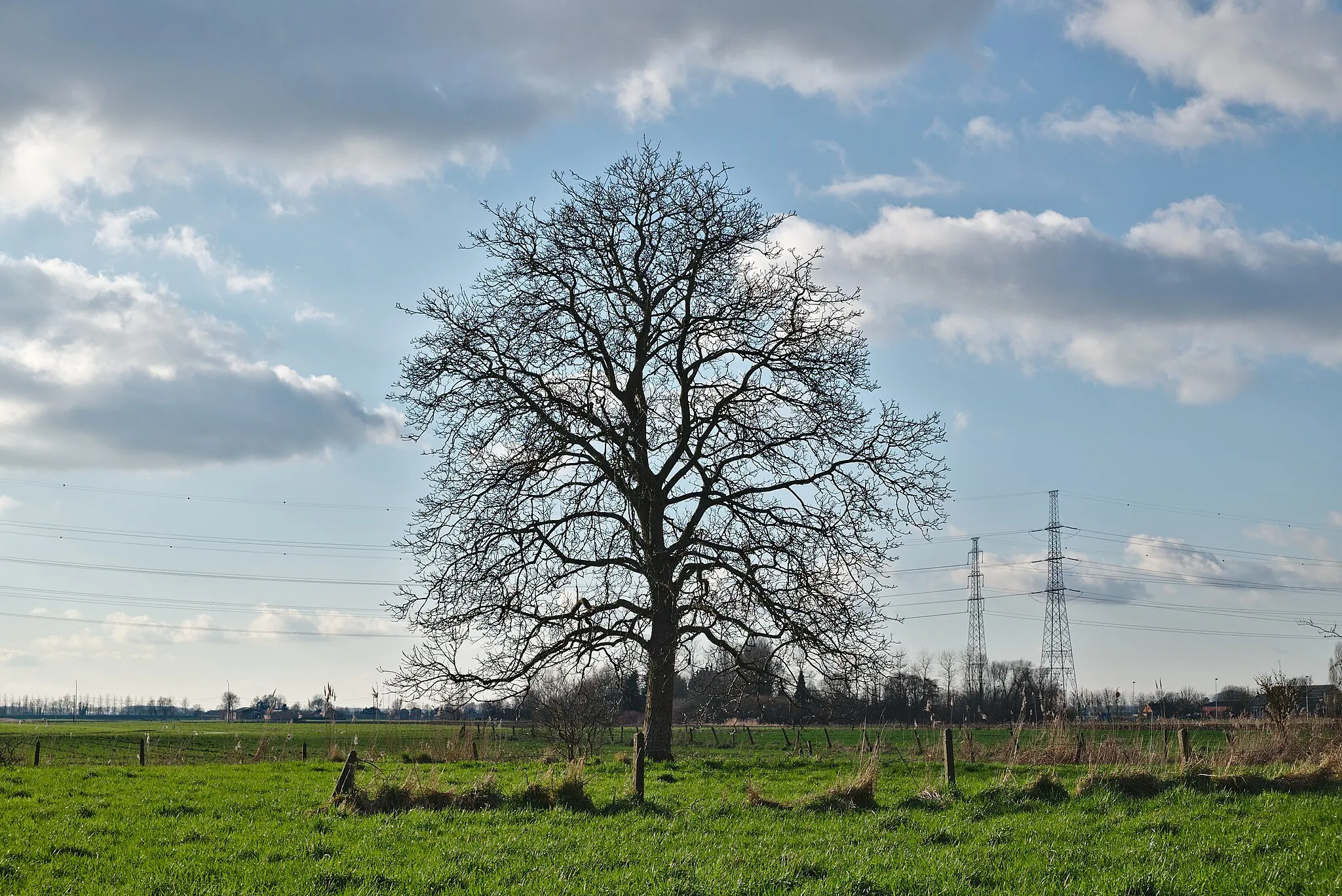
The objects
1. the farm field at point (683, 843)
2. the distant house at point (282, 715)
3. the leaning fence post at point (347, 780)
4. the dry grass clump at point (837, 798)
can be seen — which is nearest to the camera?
the farm field at point (683, 843)

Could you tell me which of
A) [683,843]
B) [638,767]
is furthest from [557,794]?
[683,843]

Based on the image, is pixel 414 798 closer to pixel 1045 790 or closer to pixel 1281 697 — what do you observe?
pixel 1045 790

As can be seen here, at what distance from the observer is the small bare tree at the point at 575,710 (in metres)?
26.1

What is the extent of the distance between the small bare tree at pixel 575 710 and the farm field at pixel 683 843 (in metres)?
9.70

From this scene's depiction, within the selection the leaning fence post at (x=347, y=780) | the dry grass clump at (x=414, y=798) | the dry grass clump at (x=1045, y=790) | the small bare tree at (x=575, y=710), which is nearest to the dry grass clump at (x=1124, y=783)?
the dry grass clump at (x=1045, y=790)

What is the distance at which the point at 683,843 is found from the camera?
36.4 ft

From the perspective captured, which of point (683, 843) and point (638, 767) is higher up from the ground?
point (638, 767)

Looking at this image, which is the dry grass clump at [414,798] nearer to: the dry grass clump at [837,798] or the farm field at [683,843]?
the farm field at [683,843]

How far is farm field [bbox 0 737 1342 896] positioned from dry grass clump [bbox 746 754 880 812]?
19 centimetres

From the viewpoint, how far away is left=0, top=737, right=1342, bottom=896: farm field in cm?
909

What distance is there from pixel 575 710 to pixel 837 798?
1444 cm

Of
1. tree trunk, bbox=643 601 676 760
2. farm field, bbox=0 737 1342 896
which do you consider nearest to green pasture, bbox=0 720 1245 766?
tree trunk, bbox=643 601 676 760

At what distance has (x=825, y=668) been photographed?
20234 mm

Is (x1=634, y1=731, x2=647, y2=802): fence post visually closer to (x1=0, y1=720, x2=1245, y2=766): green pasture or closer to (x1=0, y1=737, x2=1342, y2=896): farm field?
(x1=0, y1=737, x2=1342, y2=896): farm field
